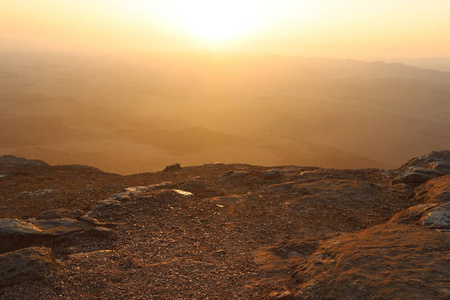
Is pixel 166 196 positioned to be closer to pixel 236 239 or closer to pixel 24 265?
pixel 236 239

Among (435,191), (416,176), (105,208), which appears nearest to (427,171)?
(416,176)

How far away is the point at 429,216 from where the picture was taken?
29.0 feet

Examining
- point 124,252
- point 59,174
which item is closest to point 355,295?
point 124,252

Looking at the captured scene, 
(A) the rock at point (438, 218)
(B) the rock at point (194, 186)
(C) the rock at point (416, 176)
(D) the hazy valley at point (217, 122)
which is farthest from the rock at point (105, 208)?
(D) the hazy valley at point (217, 122)

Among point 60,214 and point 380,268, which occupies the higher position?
point 380,268

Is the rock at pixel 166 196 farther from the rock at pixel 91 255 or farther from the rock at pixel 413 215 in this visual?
the rock at pixel 413 215

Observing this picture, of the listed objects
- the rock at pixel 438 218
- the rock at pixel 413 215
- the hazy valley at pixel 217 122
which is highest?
the rock at pixel 438 218

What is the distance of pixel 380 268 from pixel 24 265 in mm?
9079

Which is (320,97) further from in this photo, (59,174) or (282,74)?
(59,174)

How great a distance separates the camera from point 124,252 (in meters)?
9.11

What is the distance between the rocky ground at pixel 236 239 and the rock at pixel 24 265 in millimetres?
27

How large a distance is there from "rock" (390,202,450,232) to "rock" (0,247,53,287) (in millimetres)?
11031

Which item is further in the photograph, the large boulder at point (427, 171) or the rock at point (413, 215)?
the large boulder at point (427, 171)

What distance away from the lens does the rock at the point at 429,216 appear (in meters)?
8.33
